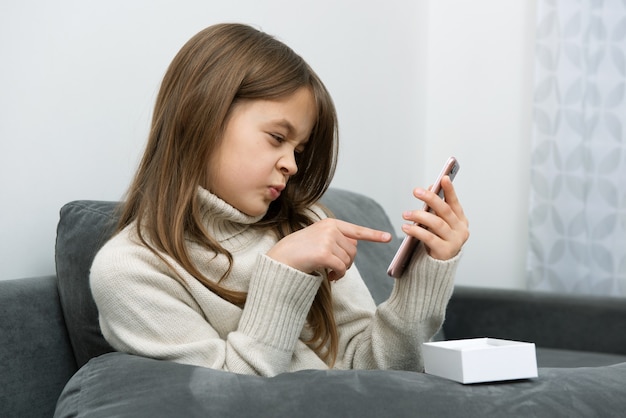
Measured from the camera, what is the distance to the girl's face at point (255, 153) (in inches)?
45.8

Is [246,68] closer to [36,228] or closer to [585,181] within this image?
[36,228]

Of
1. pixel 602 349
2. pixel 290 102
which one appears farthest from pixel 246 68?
pixel 602 349

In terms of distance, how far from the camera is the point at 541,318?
196 cm

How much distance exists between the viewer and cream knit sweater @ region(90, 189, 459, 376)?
1.05 m

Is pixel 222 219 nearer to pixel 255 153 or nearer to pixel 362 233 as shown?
pixel 255 153

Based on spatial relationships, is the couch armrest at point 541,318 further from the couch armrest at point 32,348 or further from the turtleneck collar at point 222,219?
the couch armrest at point 32,348

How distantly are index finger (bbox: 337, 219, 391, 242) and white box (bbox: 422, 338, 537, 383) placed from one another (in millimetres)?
210

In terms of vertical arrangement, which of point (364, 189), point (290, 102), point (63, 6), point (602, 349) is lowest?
point (602, 349)

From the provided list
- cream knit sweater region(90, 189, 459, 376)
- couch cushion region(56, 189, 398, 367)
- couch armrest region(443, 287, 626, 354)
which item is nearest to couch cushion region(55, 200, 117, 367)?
couch cushion region(56, 189, 398, 367)

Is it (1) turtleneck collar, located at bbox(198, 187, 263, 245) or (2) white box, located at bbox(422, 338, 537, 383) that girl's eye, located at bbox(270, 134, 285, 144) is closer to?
(1) turtleneck collar, located at bbox(198, 187, 263, 245)

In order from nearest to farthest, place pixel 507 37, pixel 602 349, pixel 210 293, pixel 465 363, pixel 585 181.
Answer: pixel 465 363 → pixel 210 293 → pixel 602 349 → pixel 585 181 → pixel 507 37

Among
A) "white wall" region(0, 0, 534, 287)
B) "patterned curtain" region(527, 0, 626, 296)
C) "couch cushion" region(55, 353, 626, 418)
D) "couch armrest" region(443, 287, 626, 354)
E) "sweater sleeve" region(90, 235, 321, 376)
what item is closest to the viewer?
"couch cushion" region(55, 353, 626, 418)

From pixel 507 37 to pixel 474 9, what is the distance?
0.49ft

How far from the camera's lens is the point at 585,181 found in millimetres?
2393
